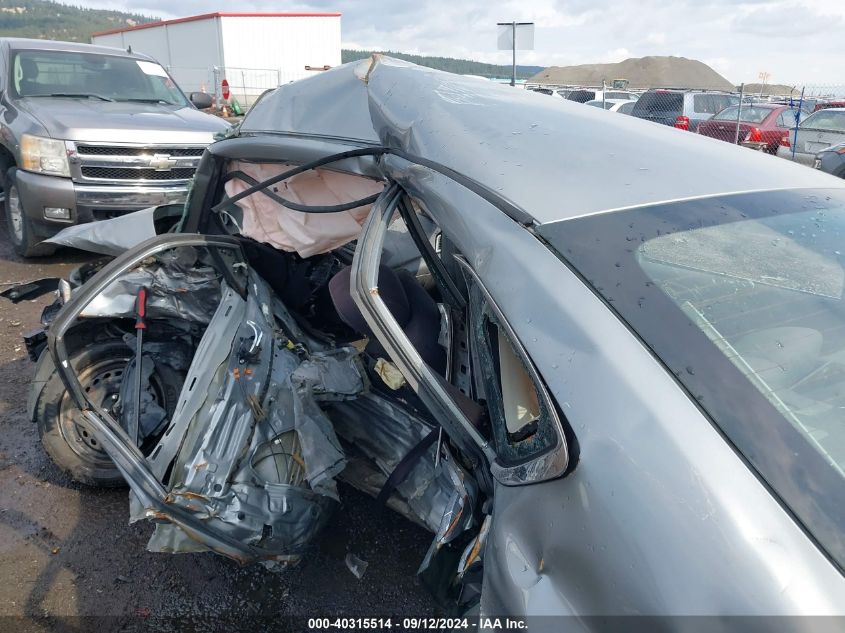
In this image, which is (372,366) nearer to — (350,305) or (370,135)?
(350,305)

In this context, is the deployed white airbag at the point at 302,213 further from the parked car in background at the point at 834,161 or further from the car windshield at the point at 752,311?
the parked car in background at the point at 834,161

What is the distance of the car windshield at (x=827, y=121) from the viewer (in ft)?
37.2

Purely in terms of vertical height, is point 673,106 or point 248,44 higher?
point 248,44

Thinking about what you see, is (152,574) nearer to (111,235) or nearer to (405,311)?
(405,311)

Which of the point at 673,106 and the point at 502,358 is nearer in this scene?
the point at 502,358

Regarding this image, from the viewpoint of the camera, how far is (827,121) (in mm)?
11570

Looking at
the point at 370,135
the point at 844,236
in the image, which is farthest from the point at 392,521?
the point at 844,236

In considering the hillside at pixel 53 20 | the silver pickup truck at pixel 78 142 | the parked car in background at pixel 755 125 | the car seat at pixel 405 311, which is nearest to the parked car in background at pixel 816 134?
the parked car in background at pixel 755 125

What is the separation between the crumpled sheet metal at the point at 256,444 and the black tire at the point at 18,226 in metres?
4.31

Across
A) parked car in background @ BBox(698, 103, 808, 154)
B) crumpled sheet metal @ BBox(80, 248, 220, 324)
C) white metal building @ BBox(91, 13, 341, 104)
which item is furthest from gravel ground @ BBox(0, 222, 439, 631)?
white metal building @ BBox(91, 13, 341, 104)

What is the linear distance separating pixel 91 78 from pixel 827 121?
12.2 m

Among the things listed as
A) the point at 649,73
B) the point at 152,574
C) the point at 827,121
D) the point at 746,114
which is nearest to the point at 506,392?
the point at 152,574

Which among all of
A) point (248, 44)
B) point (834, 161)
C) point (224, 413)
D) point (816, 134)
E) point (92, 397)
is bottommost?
point (92, 397)

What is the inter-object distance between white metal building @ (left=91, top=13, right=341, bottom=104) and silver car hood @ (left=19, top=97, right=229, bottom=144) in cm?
2127
